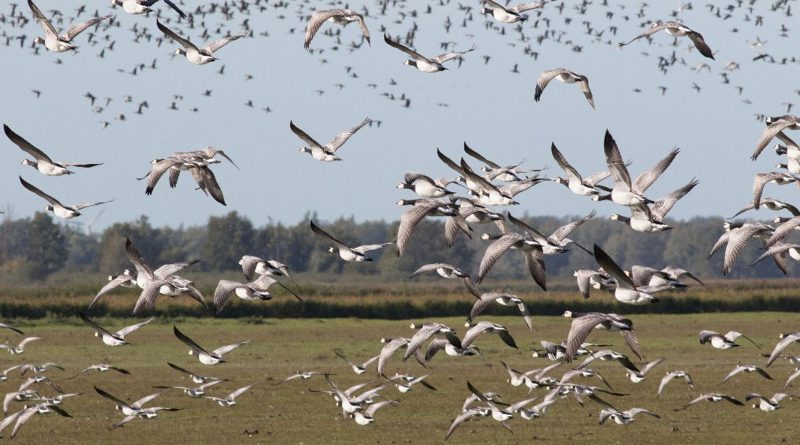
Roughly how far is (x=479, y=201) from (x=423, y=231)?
16581 cm

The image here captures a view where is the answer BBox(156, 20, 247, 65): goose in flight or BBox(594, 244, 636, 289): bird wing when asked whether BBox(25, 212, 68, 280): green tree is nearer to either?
BBox(156, 20, 247, 65): goose in flight

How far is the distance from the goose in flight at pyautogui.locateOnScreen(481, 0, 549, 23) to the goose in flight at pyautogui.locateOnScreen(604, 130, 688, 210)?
6051 mm

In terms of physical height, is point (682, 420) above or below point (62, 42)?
below

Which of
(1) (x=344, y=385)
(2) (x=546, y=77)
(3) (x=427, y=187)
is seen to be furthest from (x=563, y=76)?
(1) (x=344, y=385)

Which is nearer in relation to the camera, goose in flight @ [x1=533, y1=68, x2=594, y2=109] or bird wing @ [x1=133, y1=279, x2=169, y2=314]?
bird wing @ [x1=133, y1=279, x2=169, y2=314]

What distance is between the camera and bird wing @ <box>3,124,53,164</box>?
23750 millimetres

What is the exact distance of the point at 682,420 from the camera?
3509 centimetres

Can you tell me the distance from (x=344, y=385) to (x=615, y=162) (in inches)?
976

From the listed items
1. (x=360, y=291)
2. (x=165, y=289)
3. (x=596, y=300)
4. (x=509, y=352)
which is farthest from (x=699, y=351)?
(x=165, y=289)

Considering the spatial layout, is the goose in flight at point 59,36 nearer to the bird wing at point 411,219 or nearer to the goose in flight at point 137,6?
the goose in flight at point 137,6

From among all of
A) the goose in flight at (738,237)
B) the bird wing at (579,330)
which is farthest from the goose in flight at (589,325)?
the goose in flight at (738,237)

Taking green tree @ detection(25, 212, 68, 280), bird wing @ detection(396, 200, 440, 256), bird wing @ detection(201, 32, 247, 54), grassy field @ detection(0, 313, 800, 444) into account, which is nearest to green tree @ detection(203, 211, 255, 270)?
green tree @ detection(25, 212, 68, 280)

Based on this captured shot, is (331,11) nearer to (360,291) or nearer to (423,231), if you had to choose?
(360,291)

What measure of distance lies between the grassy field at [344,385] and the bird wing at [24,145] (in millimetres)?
8635
